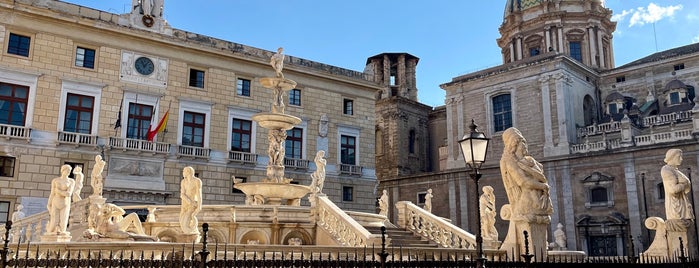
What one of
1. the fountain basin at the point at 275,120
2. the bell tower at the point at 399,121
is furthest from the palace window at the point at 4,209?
the bell tower at the point at 399,121

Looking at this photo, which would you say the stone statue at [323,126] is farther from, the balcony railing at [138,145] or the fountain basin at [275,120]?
the fountain basin at [275,120]

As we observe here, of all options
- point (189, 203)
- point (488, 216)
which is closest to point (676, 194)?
point (488, 216)

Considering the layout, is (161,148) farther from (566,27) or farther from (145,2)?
(566,27)

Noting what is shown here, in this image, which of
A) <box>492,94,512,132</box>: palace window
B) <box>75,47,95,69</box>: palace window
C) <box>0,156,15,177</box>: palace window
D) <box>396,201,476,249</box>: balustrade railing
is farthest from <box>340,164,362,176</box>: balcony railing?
<box>0,156,15,177</box>: palace window

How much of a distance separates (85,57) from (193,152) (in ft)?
20.8

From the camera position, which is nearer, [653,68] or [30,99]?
[30,99]

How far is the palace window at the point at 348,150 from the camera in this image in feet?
108

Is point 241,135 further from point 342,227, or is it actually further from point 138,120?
point 342,227

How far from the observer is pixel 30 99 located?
24391mm

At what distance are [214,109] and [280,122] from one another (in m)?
11.0

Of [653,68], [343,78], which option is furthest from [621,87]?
[343,78]

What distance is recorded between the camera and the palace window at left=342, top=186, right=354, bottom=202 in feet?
107

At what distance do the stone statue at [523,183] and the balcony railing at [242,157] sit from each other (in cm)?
2071

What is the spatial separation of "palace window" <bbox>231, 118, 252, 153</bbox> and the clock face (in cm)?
476
